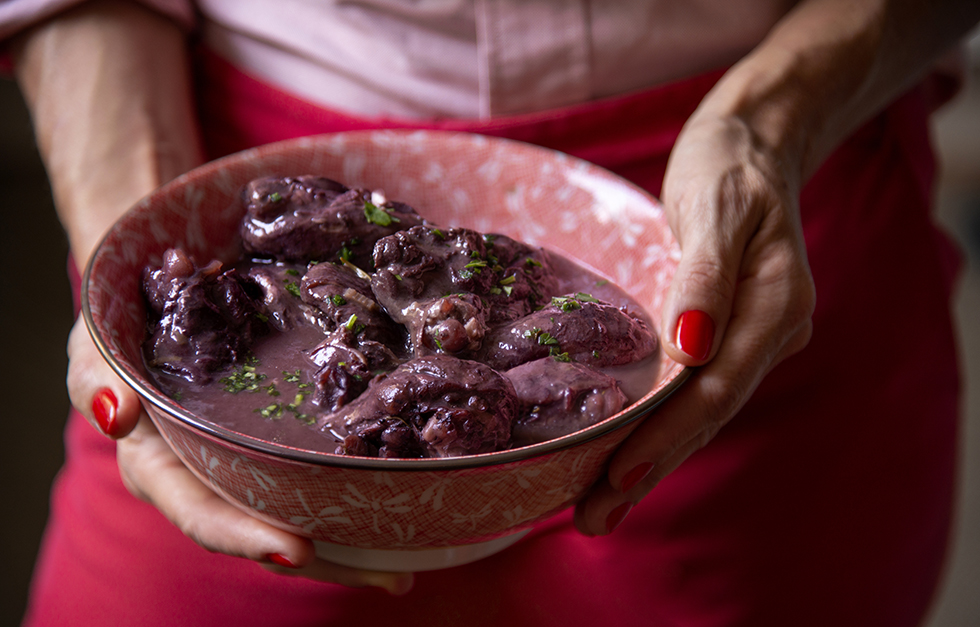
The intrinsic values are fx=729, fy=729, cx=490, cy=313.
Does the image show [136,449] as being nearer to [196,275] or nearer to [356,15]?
[196,275]

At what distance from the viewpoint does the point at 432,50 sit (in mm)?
1990

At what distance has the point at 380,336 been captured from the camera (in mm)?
1364

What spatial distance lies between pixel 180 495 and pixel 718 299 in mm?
1119

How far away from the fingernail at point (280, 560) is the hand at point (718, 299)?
1.82ft

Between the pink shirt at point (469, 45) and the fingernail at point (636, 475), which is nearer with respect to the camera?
the fingernail at point (636, 475)

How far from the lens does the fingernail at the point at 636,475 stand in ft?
4.21

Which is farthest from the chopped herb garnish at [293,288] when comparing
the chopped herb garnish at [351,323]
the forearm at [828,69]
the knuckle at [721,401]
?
the forearm at [828,69]

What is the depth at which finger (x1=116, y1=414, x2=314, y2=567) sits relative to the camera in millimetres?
1287

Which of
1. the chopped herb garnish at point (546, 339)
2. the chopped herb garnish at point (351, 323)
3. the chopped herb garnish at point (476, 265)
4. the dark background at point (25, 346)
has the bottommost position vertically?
the dark background at point (25, 346)

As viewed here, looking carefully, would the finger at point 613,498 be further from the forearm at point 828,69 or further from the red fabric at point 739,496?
the forearm at point 828,69

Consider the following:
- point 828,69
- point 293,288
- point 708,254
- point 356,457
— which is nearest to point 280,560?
point 356,457

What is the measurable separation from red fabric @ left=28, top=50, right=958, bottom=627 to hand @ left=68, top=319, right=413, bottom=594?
0.80ft

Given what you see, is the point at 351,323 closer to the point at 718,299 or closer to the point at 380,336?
the point at 380,336

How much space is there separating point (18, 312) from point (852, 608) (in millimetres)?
4485
